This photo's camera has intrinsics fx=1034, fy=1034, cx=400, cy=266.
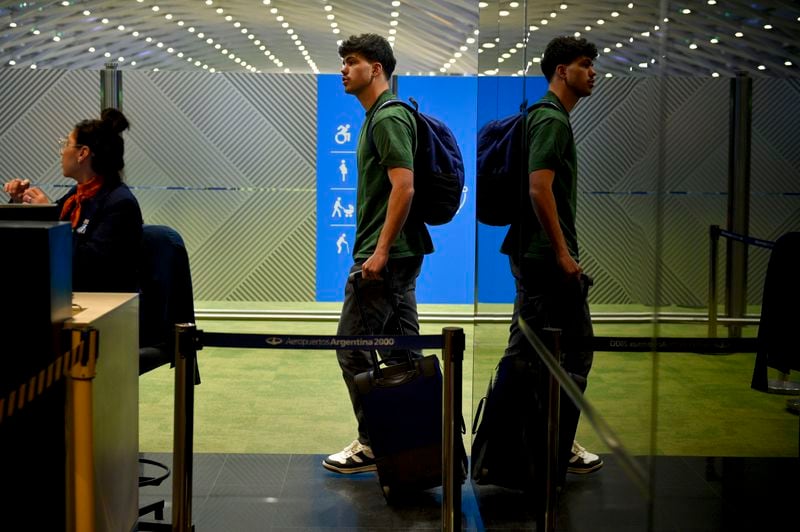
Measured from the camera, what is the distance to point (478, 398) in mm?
4020

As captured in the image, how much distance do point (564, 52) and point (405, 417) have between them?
1884 millimetres

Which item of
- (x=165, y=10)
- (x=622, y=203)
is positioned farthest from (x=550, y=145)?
(x=165, y=10)

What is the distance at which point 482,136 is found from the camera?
3592 millimetres

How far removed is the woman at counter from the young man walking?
88cm

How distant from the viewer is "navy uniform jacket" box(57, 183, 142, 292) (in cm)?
395

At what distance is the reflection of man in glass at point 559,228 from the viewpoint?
7.04 ft

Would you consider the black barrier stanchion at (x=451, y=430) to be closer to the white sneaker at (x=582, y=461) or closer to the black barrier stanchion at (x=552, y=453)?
the black barrier stanchion at (x=552, y=453)

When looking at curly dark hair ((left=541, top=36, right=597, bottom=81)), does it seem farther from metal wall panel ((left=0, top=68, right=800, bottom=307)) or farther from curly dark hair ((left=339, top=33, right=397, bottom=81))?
metal wall panel ((left=0, top=68, right=800, bottom=307))

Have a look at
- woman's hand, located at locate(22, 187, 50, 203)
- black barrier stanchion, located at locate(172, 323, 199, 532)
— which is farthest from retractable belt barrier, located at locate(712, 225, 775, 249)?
woman's hand, located at locate(22, 187, 50, 203)

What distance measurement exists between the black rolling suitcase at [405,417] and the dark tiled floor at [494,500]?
0.52ft

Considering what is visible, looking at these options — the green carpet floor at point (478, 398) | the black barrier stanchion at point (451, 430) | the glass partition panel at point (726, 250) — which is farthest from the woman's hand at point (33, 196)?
the glass partition panel at point (726, 250)

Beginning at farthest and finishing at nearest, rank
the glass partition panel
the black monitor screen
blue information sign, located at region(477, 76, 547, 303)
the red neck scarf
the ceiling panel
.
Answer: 1. the ceiling panel
2. the red neck scarf
3. the black monitor screen
4. blue information sign, located at region(477, 76, 547, 303)
5. the glass partition panel

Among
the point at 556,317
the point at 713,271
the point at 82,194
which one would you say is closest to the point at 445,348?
A: the point at 556,317

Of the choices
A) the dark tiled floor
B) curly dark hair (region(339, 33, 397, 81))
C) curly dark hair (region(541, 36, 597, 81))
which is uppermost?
curly dark hair (region(339, 33, 397, 81))
